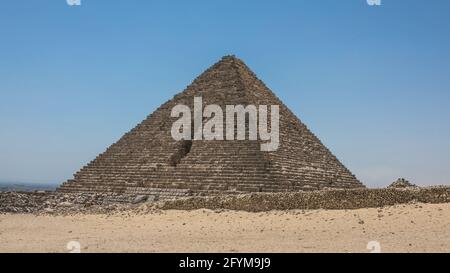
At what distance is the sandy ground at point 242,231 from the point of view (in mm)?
10602

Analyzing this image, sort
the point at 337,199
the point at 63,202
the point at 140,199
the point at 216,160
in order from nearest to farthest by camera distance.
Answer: the point at 337,199 < the point at 140,199 < the point at 63,202 < the point at 216,160

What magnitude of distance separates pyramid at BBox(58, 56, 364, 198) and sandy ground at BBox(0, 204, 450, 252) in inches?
237

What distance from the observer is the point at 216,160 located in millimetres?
24938

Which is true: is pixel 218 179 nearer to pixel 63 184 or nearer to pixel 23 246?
pixel 63 184

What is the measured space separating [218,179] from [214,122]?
4.11 metres

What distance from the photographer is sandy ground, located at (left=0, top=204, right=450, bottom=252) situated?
10.6 m

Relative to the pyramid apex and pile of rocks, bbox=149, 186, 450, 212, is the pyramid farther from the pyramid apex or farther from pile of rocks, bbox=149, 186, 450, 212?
pile of rocks, bbox=149, 186, 450, 212

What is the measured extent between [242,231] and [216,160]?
11.4 meters

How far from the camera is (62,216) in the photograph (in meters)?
19.6

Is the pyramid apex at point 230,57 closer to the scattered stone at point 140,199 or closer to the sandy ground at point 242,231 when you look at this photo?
the scattered stone at point 140,199

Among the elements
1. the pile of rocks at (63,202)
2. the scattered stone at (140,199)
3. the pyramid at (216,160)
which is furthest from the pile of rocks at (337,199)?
the scattered stone at (140,199)

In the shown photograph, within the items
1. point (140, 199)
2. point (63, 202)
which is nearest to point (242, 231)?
point (140, 199)

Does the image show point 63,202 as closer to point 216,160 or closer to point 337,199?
point 216,160
